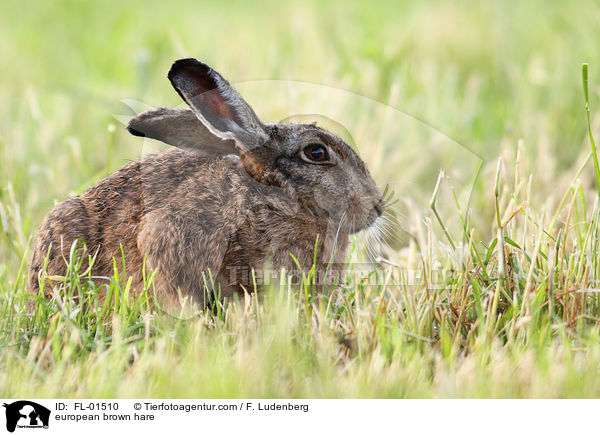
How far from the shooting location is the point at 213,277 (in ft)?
12.8

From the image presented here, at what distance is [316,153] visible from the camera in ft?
13.9

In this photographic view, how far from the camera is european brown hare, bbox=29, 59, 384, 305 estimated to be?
3.87 meters

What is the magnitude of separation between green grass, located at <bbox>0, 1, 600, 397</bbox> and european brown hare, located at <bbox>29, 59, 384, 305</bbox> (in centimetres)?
17

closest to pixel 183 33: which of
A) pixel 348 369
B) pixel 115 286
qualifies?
pixel 115 286

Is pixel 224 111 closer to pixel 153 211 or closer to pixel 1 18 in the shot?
pixel 153 211
